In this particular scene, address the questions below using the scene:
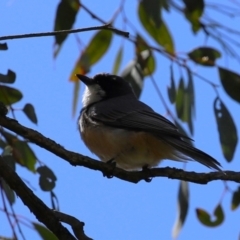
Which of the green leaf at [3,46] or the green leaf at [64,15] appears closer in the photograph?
the green leaf at [3,46]

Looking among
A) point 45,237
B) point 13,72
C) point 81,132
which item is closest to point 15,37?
point 13,72

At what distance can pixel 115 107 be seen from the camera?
3.41 m

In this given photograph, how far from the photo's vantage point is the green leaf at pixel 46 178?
8.45 feet

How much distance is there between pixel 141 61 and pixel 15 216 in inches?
46.3

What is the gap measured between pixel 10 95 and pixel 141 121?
25.4 inches

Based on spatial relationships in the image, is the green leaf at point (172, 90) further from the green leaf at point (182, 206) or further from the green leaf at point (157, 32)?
the green leaf at point (182, 206)

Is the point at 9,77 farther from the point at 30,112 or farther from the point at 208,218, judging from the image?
the point at 208,218

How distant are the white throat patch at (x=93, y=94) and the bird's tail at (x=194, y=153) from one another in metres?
0.96

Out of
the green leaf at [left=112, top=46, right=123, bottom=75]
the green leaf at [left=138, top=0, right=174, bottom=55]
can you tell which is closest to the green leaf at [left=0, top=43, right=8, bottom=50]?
the green leaf at [left=138, top=0, right=174, bottom=55]

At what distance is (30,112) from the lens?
2.59m

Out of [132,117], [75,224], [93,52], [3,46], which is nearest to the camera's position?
[75,224]

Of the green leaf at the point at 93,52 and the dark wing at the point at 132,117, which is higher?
the green leaf at the point at 93,52

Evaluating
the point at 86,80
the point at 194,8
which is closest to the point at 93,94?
the point at 86,80

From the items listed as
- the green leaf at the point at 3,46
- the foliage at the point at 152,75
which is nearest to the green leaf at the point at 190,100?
the foliage at the point at 152,75
